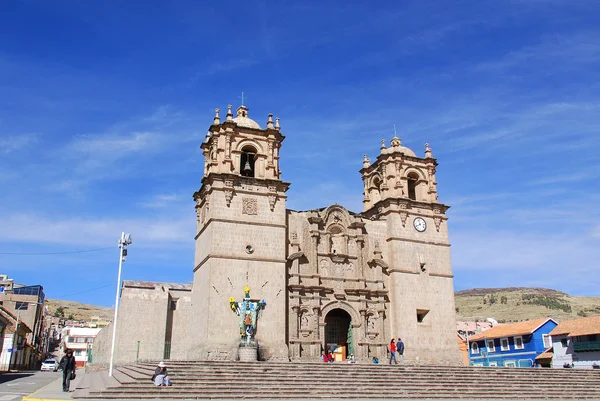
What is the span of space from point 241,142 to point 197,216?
5.14 meters

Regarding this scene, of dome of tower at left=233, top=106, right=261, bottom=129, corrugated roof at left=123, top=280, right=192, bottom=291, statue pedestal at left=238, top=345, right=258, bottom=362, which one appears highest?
dome of tower at left=233, top=106, right=261, bottom=129

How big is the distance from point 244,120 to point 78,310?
344ft

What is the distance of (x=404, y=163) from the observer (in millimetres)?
34531

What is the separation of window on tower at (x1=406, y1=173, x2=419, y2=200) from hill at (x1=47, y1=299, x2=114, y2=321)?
90637mm

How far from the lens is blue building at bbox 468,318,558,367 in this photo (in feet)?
146

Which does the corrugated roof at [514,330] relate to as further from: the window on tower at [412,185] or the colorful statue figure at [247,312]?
the colorful statue figure at [247,312]

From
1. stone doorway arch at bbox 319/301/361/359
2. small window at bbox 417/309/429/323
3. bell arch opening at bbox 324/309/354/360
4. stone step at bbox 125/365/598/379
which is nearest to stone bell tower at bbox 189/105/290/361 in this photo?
stone doorway arch at bbox 319/301/361/359

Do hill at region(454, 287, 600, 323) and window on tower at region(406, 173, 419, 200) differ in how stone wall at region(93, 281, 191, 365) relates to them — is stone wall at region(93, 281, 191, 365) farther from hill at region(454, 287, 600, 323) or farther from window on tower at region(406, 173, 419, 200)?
hill at region(454, 287, 600, 323)

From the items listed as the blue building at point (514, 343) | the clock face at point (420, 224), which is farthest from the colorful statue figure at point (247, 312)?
the blue building at point (514, 343)

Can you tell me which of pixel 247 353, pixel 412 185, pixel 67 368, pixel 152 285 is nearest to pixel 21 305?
pixel 152 285

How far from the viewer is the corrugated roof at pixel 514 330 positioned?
1758 inches

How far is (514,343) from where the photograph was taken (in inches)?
1829

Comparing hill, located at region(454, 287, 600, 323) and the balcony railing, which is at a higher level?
hill, located at region(454, 287, 600, 323)

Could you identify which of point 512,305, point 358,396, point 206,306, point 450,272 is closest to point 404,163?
point 450,272
